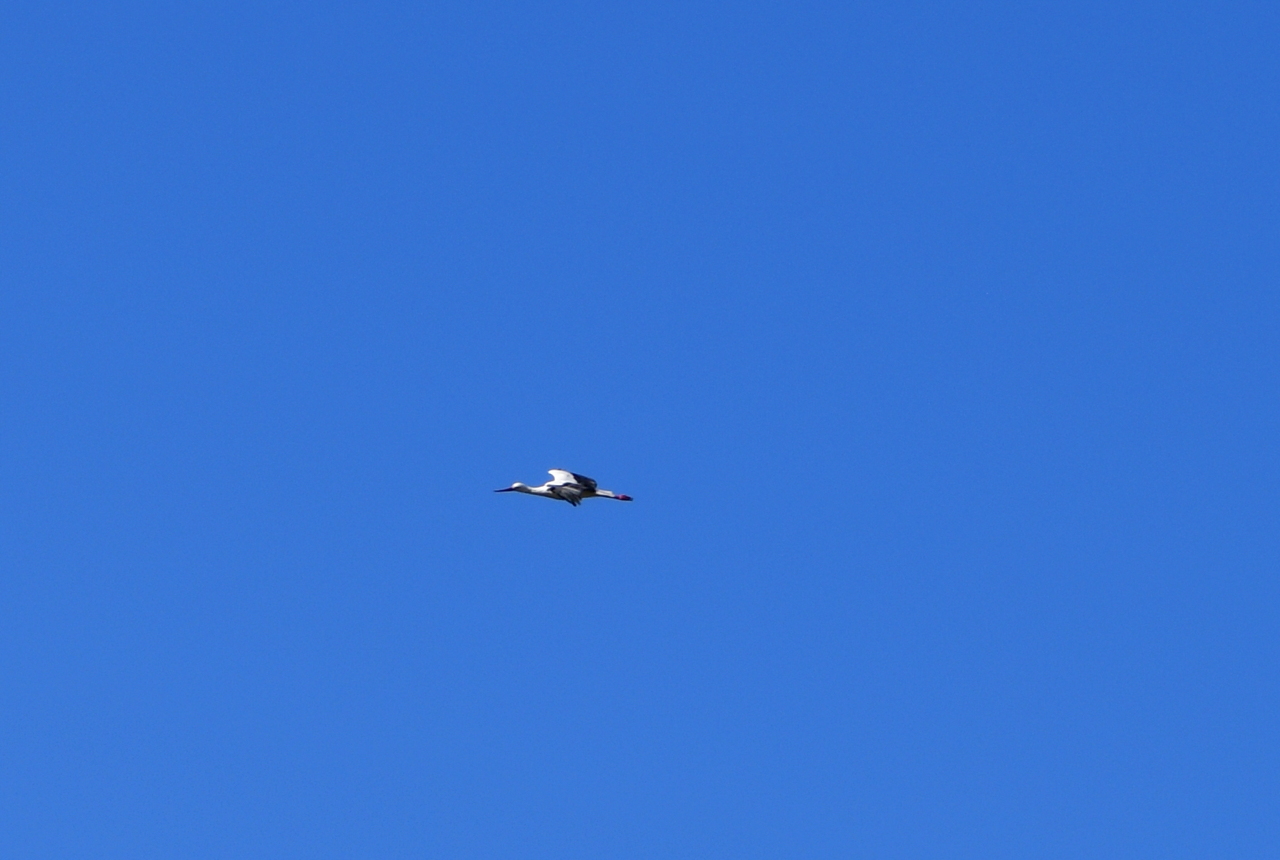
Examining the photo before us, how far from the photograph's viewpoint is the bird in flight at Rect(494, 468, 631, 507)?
122m

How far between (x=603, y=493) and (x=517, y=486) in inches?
172

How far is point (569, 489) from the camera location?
122500 mm

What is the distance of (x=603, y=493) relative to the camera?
124750 millimetres

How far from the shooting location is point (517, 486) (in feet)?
413

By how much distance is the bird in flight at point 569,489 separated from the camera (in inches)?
4803
